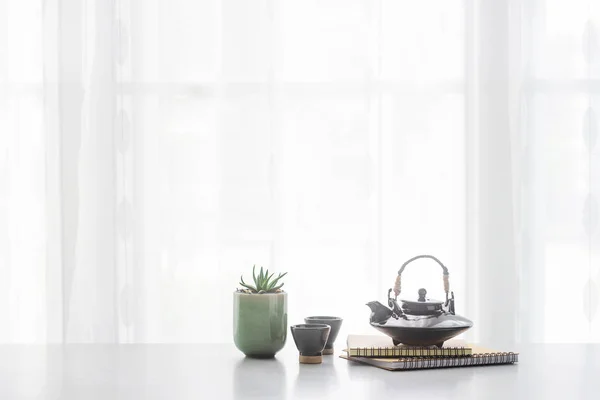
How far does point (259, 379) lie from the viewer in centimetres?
155

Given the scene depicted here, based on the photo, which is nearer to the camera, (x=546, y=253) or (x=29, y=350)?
(x=29, y=350)

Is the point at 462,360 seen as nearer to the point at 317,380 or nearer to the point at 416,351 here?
the point at 416,351

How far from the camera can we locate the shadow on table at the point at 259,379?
1414mm

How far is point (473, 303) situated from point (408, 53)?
1.12m

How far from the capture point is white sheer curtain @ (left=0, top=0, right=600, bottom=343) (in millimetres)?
3312

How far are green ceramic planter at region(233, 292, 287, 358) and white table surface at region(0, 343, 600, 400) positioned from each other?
0.13 ft

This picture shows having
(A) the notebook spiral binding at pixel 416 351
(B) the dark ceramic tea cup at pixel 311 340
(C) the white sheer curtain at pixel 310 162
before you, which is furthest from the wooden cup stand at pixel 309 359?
(C) the white sheer curtain at pixel 310 162

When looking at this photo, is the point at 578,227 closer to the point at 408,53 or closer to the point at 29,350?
the point at 408,53

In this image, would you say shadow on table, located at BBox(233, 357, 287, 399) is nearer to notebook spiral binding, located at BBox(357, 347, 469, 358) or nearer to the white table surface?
the white table surface

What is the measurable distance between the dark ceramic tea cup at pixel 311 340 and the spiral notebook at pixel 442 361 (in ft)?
0.26

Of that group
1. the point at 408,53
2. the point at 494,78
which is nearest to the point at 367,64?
the point at 408,53

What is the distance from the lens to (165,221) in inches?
132

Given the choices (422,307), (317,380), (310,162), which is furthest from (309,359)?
(310,162)

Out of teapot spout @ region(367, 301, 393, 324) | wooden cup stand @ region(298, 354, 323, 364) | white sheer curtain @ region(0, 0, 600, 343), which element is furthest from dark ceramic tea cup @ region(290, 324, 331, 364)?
white sheer curtain @ region(0, 0, 600, 343)
